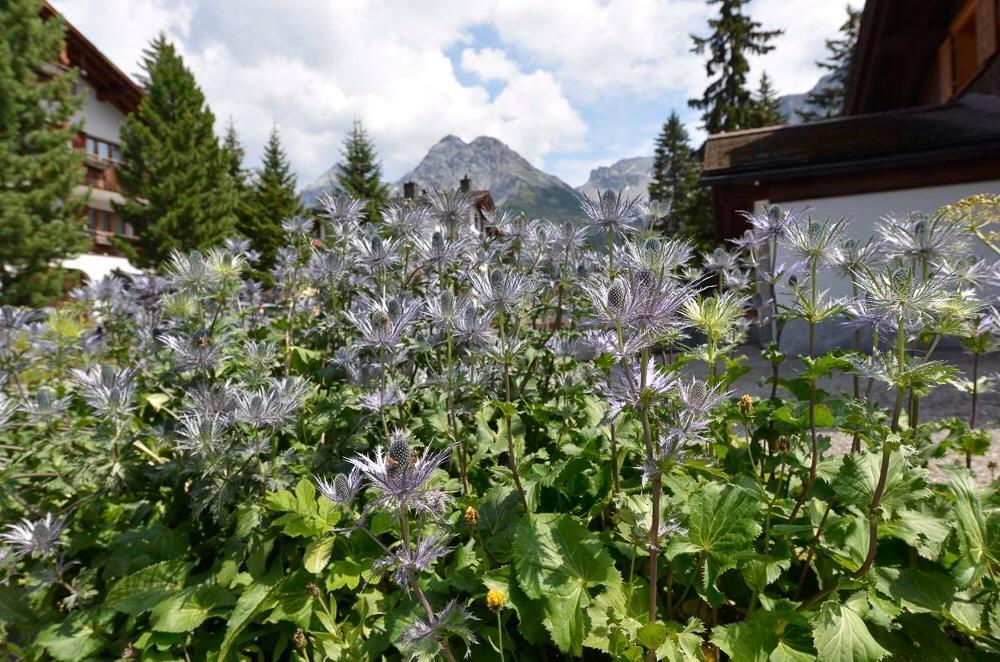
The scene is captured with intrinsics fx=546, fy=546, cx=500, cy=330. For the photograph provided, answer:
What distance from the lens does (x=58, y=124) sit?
22406mm

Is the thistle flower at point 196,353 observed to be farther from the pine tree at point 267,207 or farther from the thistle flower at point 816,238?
the pine tree at point 267,207

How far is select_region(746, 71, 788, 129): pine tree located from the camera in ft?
85.7

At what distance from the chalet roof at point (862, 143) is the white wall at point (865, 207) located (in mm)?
530

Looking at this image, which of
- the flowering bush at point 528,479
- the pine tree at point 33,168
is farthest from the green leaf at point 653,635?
the pine tree at point 33,168

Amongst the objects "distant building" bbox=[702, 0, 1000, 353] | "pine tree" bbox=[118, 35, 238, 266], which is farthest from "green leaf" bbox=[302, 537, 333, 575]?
"pine tree" bbox=[118, 35, 238, 266]

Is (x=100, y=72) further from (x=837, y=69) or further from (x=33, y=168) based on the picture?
(x=837, y=69)

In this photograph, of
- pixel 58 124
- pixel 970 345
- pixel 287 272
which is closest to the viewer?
pixel 970 345

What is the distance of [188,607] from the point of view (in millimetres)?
1944

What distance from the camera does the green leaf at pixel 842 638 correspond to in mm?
1407

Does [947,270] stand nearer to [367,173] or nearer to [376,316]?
[376,316]

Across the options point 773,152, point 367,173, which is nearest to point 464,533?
point 773,152

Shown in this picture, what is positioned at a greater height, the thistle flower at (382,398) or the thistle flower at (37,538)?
the thistle flower at (382,398)

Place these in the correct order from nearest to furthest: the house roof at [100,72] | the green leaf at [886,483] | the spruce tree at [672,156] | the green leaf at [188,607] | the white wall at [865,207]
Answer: the green leaf at [886,483]
the green leaf at [188,607]
the white wall at [865,207]
the house roof at [100,72]
the spruce tree at [672,156]

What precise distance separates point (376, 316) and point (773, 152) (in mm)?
9695
